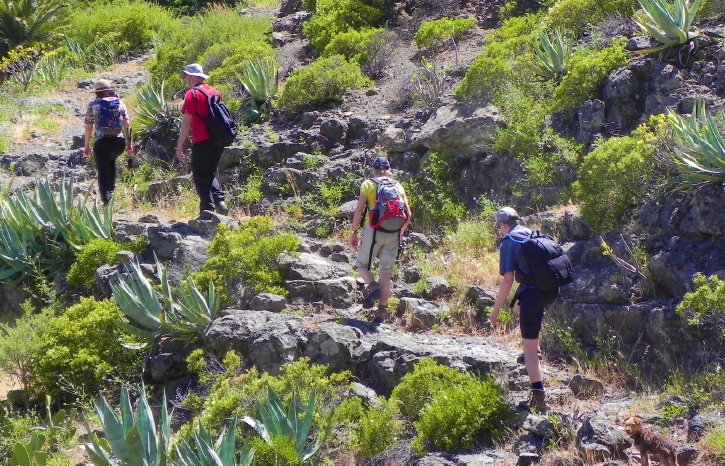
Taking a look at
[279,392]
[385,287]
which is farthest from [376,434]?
[385,287]

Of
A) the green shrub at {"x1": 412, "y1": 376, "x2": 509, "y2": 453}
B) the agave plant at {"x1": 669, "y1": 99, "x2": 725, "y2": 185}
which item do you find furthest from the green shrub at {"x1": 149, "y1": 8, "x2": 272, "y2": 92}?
the green shrub at {"x1": 412, "y1": 376, "x2": 509, "y2": 453}

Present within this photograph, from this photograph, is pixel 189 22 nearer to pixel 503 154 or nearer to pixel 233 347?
pixel 503 154

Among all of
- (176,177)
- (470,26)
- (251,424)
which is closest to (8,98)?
(176,177)

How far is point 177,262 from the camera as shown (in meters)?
10.9

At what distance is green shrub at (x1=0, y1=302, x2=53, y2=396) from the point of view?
981cm

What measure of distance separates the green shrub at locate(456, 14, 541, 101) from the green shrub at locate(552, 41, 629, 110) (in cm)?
90

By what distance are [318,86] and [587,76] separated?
14.6 ft

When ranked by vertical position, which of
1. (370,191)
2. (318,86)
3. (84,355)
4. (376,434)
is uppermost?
(370,191)

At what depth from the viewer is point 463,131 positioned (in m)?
12.4

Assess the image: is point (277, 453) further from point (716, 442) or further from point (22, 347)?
point (22, 347)

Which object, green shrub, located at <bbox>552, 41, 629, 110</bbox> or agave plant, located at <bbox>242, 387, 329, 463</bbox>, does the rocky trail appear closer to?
green shrub, located at <bbox>552, 41, 629, 110</bbox>

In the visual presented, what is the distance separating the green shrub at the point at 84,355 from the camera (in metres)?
9.72

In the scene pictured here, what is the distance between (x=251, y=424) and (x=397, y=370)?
152 cm

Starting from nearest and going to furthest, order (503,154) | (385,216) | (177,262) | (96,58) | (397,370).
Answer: (397,370), (385,216), (177,262), (503,154), (96,58)
